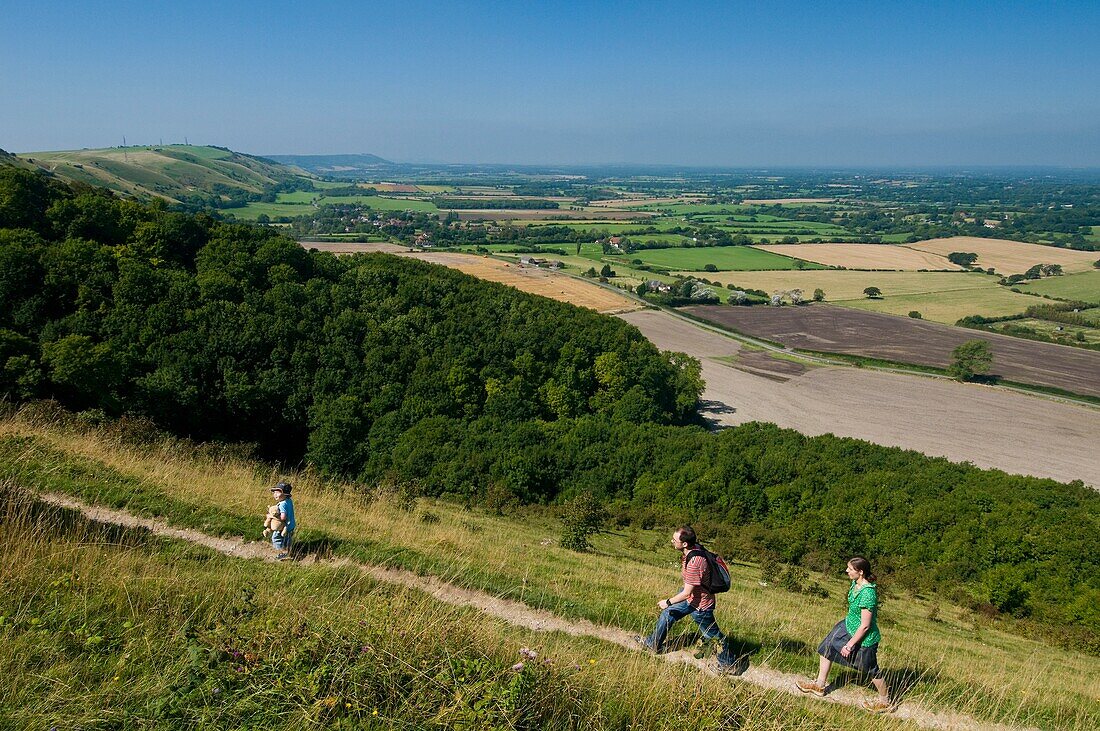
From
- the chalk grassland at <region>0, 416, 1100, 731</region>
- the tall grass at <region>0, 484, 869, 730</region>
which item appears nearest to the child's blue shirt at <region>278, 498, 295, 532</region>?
the chalk grassland at <region>0, 416, 1100, 731</region>

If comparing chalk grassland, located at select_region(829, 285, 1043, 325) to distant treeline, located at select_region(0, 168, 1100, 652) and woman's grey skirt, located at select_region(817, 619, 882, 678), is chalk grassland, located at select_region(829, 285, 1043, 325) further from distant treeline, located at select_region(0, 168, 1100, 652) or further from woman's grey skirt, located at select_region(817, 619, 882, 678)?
woman's grey skirt, located at select_region(817, 619, 882, 678)

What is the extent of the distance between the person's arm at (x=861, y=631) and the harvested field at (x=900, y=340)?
225ft

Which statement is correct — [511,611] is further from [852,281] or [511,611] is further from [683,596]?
[852,281]

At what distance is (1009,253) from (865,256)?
3649 cm

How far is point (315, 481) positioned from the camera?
20.0 m

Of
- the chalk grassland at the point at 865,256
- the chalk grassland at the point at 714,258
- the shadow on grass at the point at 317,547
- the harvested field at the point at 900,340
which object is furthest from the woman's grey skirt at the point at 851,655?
the chalk grassland at the point at 865,256

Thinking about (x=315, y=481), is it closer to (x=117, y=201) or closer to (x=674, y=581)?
(x=674, y=581)

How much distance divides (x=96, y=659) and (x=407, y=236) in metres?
149

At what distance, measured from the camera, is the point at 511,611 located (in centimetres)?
993

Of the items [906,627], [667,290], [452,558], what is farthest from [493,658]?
[667,290]

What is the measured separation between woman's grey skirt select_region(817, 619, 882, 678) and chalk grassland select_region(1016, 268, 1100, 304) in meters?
116

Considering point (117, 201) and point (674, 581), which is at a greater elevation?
point (117, 201)

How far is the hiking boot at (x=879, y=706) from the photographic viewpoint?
25.8 ft

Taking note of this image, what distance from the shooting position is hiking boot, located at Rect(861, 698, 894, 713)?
7.88 meters
